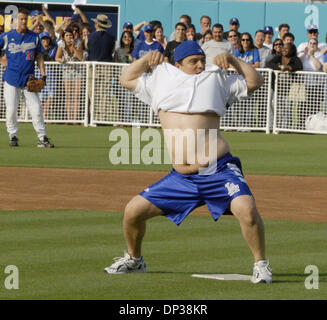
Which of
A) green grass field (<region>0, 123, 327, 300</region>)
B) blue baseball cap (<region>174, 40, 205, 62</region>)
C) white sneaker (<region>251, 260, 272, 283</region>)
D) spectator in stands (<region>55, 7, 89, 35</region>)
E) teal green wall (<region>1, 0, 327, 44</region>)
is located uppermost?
teal green wall (<region>1, 0, 327, 44</region>)

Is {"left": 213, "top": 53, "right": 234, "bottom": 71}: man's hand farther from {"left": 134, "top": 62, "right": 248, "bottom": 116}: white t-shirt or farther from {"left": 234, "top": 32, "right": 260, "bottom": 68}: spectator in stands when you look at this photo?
{"left": 234, "top": 32, "right": 260, "bottom": 68}: spectator in stands

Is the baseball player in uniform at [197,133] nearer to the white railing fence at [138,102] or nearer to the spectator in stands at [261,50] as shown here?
the white railing fence at [138,102]

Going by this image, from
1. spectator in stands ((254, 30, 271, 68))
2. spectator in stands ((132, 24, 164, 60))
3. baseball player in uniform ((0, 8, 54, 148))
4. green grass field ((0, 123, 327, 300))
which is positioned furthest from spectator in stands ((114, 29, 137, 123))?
green grass field ((0, 123, 327, 300))

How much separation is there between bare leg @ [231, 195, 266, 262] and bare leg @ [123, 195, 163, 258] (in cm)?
76

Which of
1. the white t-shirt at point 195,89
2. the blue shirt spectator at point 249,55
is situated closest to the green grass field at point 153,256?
the white t-shirt at point 195,89

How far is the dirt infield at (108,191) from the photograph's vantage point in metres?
13.9

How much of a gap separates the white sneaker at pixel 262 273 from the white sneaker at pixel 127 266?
3.67 feet

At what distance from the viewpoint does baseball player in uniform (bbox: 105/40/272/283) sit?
8.96 m

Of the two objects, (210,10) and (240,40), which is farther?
(210,10)

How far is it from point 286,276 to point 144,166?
9.98 meters

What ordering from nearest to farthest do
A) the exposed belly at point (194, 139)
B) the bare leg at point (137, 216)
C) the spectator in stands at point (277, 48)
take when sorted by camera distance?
1. the exposed belly at point (194, 139)
2. the bare leg at point (137, 216)
3. the spectator in stands at point (277, 48)

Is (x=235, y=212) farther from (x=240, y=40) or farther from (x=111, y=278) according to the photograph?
(x=240, y=40)
